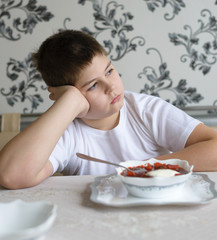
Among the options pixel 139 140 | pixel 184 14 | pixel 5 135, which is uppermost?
pixel 184 14

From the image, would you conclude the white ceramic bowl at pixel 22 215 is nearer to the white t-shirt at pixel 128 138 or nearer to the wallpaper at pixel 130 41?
the white t-shirt at pixel 128 138

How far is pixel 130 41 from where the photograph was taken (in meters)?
1.89

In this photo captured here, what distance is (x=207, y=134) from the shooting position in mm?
1047

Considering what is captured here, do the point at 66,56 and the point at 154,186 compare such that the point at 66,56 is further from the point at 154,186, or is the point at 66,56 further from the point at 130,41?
the point at 130,41

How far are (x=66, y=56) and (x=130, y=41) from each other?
0.87 meters

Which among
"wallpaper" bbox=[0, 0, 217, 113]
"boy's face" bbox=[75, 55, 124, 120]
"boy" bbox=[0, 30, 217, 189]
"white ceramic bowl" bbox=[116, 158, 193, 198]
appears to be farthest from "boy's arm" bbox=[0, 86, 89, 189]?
"wallpaper" bbox=[0, 0, 217, 113]

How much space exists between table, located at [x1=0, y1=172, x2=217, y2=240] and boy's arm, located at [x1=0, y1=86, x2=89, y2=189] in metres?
0.15

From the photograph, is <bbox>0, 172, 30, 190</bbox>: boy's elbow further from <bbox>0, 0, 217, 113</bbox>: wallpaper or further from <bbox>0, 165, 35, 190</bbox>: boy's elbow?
<bbox>0, 0, 217, 113</bbox>: wallpaper

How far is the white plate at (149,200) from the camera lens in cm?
60

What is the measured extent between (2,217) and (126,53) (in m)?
1.54

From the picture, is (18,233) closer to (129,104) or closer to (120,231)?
(120,231)

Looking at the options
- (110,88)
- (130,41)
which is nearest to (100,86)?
(110,88)

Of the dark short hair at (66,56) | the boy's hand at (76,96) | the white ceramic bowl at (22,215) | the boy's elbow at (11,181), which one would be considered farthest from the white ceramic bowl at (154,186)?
the dark short hair at (66,56)

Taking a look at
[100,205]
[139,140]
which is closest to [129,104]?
[139,140]
